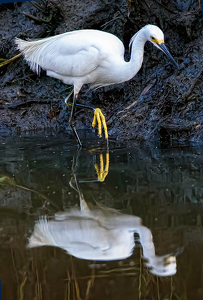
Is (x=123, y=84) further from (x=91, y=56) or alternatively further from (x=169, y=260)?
(x=169, y=260)

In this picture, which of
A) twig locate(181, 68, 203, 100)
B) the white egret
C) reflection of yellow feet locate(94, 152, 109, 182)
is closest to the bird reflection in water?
reflection of yellow feet locate(94, 152, 109, 182)

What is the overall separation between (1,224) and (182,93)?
381cm

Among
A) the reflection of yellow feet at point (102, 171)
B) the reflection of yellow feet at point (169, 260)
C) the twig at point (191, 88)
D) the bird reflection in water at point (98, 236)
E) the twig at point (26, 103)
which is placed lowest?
the reflection of yellow feet at point (169, 260)

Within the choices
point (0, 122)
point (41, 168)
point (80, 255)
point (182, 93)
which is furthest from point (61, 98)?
point (80, 255)

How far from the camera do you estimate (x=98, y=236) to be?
2.83m

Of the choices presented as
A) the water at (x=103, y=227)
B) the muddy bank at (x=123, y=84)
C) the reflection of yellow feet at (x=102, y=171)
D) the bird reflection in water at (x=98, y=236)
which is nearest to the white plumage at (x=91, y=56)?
the muddy bank at (x=123, y=84)

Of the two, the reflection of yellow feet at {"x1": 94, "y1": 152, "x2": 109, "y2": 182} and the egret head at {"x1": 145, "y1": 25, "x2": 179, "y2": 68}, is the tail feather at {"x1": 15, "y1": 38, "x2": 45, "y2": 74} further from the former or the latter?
the reflection of yellow feet at {"x1": 94, "y1": 152, "x2": 109, "y2": 182}

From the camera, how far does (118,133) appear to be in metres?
6.22

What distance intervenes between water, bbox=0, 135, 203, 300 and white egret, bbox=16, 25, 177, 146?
1428 millimetres

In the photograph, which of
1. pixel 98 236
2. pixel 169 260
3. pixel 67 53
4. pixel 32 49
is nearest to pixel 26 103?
pixel 32 49

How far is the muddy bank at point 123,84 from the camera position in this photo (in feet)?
20.1

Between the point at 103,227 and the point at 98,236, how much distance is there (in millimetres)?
157

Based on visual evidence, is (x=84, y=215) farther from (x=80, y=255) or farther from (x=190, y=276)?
(x=190, y=276)

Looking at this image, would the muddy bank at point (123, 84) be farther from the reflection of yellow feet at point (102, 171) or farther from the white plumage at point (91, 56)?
the reflection of yellow feet at point (102, 171)
